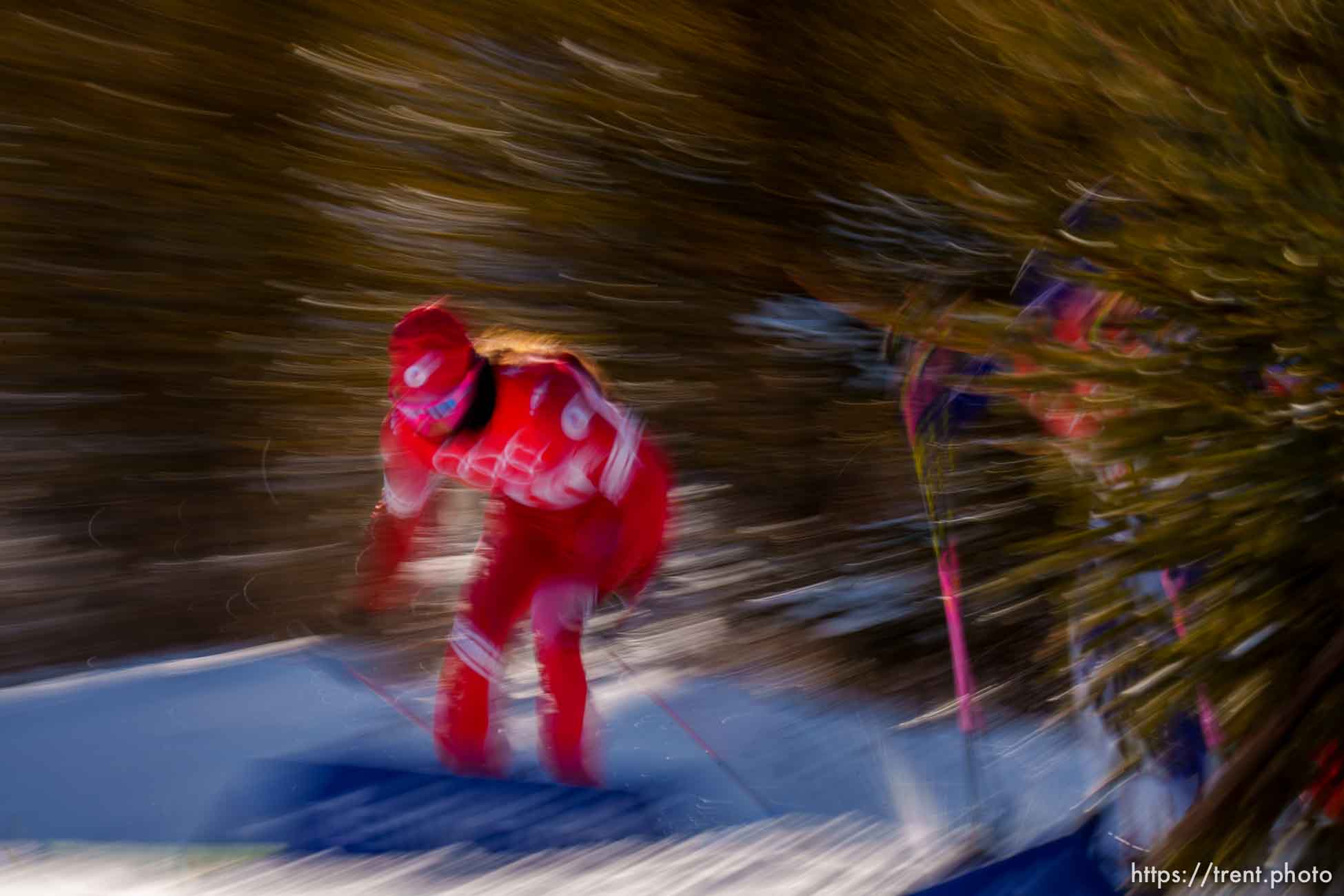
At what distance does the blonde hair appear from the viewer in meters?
0.79

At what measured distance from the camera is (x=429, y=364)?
2.47ft

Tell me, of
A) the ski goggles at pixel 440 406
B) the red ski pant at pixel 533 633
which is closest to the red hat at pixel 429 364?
the ski goggles at pixel 440 406

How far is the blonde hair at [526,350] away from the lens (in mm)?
788

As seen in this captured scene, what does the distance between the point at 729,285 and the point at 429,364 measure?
21cm

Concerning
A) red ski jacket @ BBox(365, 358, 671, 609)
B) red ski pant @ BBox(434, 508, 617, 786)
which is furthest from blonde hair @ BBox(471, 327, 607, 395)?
red ski pant @ BBox(434, 508, 617, 786)

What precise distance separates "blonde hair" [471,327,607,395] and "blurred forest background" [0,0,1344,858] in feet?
0.06

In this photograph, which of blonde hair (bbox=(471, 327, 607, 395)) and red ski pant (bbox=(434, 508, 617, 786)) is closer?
blonde hair (bbox=(471, 327, 607, 395))

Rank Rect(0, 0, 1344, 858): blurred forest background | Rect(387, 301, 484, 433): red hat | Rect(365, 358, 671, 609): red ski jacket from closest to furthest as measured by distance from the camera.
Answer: Rect(0, 0, 1344, 858): blurred forest background
Rect(387, 301, 484, 433): red hat
Rect(365, 358, 671, 609): red ski jacket

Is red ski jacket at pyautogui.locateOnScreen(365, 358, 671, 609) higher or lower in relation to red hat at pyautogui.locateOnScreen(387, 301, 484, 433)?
lower

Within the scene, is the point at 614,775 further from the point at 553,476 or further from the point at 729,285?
the point at 729,285

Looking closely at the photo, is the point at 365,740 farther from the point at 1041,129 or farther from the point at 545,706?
the point at 1041,129

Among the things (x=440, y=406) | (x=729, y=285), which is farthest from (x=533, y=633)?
(x=729, y=285)

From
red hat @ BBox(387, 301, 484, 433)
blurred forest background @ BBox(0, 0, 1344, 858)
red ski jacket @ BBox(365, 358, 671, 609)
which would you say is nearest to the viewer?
blurred forest background @ BBox(0, 0, 1344, 858)

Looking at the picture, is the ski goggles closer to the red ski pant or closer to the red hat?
the red hat
